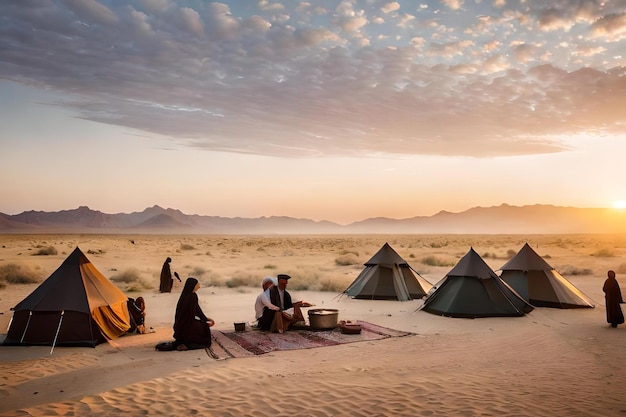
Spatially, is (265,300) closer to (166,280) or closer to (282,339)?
(282,339)

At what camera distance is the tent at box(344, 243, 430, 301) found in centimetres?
1962

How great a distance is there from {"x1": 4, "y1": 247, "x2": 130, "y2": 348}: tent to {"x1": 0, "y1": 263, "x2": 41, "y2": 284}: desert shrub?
47.7 feet

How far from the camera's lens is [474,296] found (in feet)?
51.8

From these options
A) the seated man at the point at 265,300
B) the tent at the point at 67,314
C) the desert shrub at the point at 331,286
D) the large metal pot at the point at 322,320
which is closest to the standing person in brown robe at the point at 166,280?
the desert shrub at the point at 331,286

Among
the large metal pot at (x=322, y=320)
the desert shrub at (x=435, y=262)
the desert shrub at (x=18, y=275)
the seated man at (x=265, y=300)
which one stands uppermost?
the desert shrub at (x=435, y=262)

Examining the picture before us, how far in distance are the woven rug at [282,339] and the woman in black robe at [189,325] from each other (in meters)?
0.40

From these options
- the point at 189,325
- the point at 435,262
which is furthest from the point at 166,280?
the point at 435,262

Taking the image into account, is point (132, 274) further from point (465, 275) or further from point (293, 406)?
point (293, 406)

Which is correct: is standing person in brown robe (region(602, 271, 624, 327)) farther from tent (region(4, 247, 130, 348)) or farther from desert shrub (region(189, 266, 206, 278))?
desert shrub (region(189, 266, 206, 278))

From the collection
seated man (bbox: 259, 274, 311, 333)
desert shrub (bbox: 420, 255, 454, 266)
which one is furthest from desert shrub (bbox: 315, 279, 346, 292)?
desert shrub (bbox: 420, 255, 454, 266)

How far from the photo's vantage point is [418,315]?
15.9 meters

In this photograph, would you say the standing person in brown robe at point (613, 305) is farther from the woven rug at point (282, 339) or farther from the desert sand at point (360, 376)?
the woven rug at point (282, 339)

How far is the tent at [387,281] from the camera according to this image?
19625mm

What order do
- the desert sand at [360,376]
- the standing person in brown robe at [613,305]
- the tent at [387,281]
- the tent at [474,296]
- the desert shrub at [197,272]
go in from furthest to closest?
the desert shrub at [197,272], the tent at [387,281], the tent at [474,296], the standing person in brown robe at [613,305], the desert sand at [360,376]
